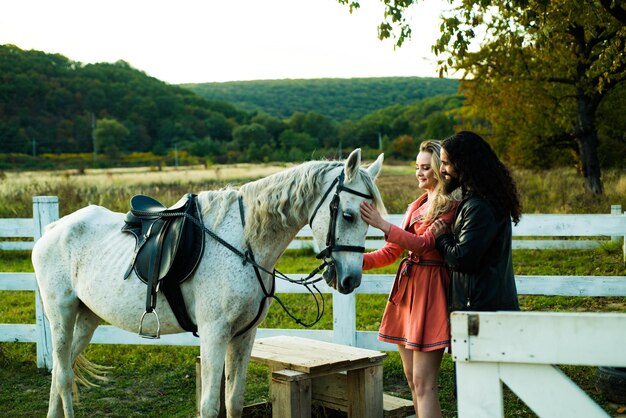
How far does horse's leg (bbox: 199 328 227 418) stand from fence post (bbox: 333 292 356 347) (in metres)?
2.17

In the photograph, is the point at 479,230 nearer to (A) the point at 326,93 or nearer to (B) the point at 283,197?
(B) the point at 283,197

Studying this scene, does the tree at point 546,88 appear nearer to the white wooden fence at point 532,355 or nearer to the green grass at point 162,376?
the green grass at point 162,376

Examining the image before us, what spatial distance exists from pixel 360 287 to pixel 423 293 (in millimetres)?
2383

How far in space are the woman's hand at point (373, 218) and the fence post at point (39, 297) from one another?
389 centimetres

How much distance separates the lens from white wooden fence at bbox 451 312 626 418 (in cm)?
169

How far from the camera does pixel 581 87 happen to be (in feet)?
58.2

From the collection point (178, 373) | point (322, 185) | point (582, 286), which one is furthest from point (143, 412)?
point (582, 286)

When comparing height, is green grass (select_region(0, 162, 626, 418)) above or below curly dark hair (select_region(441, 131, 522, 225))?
below

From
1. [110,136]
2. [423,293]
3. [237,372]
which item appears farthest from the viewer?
[110,136]

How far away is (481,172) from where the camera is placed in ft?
10.5

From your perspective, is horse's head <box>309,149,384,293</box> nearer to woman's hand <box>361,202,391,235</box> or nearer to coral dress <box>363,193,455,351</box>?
woman's hand <box>361,202,391,235</box>

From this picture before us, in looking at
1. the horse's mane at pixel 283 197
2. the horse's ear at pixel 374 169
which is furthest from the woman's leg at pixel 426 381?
the horse's ear at pixel 374 169

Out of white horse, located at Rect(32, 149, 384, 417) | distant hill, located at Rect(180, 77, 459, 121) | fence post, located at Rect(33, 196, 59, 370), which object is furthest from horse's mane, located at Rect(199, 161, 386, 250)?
distant hill, located at Rect(180, 77, 459, 121)

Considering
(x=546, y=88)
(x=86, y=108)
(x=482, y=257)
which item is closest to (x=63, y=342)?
(x=482, y=257)
